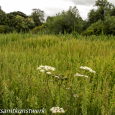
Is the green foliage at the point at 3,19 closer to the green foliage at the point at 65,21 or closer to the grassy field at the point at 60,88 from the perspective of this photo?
the green foliage at the point at 65,21

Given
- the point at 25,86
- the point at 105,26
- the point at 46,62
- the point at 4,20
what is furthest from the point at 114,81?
the point at 4,20

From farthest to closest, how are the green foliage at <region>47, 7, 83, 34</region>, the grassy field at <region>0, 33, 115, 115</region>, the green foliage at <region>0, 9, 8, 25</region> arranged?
the green foliage at <region>0, 9, 8, 25</region> < the green foliage at <region>47, 7, 83, 34</region> < the grassy field at <region>0, 33, 115, 115</region>

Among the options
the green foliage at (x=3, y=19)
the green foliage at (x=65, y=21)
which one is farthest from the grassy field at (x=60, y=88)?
the green foliage at (x=3, y=19)

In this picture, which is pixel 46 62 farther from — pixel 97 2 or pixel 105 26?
pixel 97 2

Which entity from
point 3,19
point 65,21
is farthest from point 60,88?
point 3,19

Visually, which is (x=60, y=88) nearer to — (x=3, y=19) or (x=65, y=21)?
(x=65, y=21)

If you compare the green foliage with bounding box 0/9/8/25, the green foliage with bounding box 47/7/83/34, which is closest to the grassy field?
the green foliage with bounding box 47/7/83/34

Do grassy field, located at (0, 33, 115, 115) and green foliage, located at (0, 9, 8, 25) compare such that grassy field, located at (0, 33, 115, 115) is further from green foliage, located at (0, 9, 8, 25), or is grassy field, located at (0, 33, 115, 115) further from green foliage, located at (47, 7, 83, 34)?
green foliage, located at (0, 9, 8, 25)

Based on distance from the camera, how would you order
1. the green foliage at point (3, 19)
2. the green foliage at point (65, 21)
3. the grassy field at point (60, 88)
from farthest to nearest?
the green foliage at point (3, 19)
the green foliage at point (65, 21)
the grassy field at point (60, 88)

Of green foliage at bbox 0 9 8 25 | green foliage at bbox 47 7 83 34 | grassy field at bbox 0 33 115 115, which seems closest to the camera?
grassy field at bbox 0 33 115 115

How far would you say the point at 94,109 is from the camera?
178 centimetres

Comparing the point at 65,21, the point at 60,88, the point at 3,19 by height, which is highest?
the point at 3,19

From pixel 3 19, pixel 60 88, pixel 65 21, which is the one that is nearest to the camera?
pixel 60 88

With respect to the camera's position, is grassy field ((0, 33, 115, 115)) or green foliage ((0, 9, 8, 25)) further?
green foliage ((0, 9, 8, 25))
